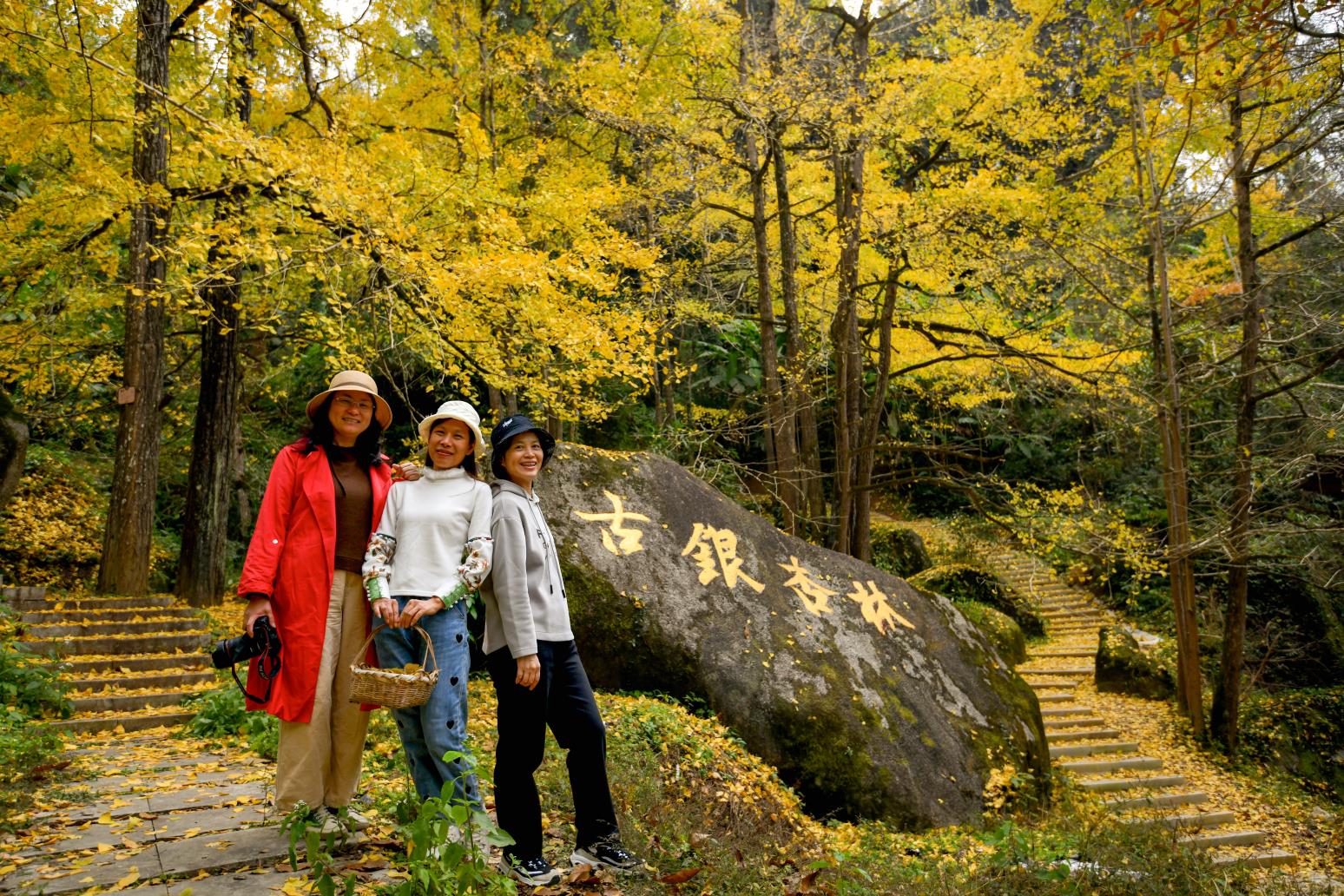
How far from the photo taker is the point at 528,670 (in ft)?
9.25

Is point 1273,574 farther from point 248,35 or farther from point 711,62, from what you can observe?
point 248,35

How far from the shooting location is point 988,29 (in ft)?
32.8

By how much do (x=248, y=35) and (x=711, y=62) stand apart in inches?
211

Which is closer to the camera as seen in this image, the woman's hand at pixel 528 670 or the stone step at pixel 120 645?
the woman's hand at pixel 528 670

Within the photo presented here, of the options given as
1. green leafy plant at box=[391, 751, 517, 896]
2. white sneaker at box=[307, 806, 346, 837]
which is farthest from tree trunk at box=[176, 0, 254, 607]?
green leafy plant at box=[391, 751, 517, 896]

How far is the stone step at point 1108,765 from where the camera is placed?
8.98 m

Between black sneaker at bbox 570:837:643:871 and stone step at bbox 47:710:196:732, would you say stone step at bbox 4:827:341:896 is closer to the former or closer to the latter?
black sneaker at bbox 570:837:643:871

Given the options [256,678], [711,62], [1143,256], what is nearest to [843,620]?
[256,678]

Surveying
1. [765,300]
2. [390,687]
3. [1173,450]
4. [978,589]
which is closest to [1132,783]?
[1173,450]

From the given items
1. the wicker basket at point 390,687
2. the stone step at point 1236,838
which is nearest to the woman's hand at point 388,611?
the wicker basket at point 390,687

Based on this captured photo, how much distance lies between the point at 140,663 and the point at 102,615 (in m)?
1.00

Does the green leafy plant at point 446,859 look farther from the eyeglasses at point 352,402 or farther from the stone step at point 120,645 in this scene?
the stone step at point 120,645

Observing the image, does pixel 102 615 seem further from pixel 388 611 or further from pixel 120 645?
pixel 388 611

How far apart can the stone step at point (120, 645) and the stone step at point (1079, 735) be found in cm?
898
